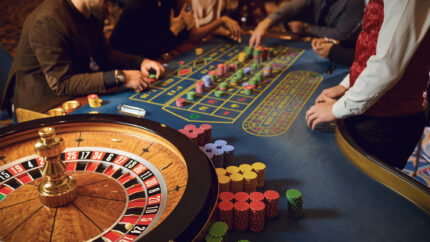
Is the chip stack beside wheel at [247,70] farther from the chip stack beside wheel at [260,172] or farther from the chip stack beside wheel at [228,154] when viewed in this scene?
the chip stack beside wheel at [260,172]

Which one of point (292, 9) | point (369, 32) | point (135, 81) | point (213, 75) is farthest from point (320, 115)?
point (292, 9)

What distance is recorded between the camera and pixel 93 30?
2723mm

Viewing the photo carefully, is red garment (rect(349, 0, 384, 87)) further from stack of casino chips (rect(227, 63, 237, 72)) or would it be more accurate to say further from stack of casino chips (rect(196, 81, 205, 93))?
stack of casino chips (rect(227, 63, 237, 72))

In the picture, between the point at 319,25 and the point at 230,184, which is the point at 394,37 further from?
the point at 319,25

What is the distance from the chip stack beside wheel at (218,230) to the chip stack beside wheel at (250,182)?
0.27m

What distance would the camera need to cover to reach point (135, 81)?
2.30 metres

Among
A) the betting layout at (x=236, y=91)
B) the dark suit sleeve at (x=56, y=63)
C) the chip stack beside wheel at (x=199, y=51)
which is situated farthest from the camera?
the chip stack beside wheel at (x=199, y=51)

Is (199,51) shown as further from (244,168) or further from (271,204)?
(271,204)

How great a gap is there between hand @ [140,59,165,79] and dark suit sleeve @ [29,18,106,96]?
0.42 m

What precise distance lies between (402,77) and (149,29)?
2562 mm

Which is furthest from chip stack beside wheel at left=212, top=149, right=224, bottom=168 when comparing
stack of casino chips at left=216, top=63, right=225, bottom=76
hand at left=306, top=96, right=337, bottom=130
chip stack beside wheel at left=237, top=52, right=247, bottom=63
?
chip stack beside wheel at left=237, top=52, right=247, bottom=63

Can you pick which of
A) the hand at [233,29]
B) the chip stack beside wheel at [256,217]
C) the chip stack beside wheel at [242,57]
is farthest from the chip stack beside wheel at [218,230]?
the hand at [233,29]

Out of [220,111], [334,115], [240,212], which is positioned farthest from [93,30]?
[240,212]

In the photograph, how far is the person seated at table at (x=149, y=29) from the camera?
3.31 metres
